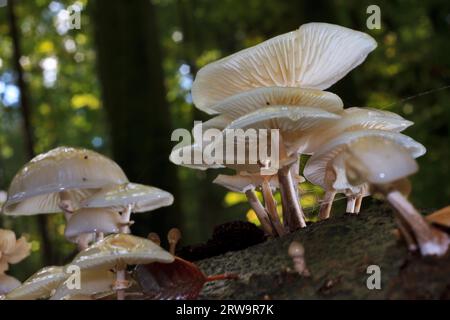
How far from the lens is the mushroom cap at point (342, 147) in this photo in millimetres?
1508

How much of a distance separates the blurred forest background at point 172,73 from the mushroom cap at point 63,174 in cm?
93

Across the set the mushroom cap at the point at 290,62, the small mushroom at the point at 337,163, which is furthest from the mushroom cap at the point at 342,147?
the mushroom cap at the point at 290,62

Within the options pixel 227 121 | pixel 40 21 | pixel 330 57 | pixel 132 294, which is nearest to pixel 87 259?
pixel 132 294

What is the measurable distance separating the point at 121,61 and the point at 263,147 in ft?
9.98

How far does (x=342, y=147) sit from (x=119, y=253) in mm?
782

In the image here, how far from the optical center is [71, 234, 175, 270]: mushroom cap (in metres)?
1.33

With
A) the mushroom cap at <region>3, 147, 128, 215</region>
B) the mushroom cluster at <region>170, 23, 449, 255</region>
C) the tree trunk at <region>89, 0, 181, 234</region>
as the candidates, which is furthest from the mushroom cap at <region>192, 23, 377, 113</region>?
the tree trunk at <region>89, 0, 181, 234</region>

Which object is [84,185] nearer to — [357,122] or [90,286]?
[90,286]

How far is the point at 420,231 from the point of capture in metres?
1.23

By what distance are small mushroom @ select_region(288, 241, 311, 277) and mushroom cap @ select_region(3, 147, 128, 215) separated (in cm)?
90

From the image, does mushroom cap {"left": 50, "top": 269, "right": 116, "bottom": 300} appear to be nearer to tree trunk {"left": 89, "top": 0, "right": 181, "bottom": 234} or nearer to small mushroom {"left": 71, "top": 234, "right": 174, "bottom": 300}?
small mushroom {"left": 71, "top": 234, "right": 174, "bottom": 300}

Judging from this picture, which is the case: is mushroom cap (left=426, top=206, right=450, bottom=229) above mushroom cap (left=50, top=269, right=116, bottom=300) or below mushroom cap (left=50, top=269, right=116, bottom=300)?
above

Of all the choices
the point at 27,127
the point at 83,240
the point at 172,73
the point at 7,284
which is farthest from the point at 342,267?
the point at 172,73

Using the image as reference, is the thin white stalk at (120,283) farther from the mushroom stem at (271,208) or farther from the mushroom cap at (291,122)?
the mushroom stem at (271,208)
